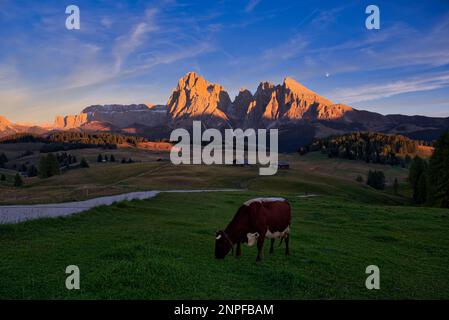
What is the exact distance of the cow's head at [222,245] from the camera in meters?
16.2

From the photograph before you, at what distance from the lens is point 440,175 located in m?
66.2

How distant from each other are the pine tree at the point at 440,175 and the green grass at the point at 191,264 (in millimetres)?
44955

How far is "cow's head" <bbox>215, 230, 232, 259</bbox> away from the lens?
1620 cm

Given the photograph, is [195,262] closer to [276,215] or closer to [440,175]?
[276,215]

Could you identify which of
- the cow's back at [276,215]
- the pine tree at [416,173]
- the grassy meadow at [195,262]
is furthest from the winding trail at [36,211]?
the pine tree at [416,173]

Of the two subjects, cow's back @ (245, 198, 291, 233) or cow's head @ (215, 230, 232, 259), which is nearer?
cow's head @ (215, 230, 232, 259)

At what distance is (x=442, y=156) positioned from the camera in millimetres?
67250

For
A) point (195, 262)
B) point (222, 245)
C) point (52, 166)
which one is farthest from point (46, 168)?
point (195, 262)

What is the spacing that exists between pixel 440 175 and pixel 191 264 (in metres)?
66.8

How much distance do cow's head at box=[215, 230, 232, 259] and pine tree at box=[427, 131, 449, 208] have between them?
62994 mm

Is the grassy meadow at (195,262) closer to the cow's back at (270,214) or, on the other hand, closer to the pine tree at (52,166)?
the cow's back at (270,214)

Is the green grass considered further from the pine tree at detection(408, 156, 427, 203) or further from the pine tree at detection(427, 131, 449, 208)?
the pine tree at detection(408, 156, 427, 203)

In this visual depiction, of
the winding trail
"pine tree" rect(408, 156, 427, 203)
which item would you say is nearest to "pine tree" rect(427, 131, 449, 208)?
"pine tree" rect(408, 156, 427, 203)

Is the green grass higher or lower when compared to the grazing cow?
lower
